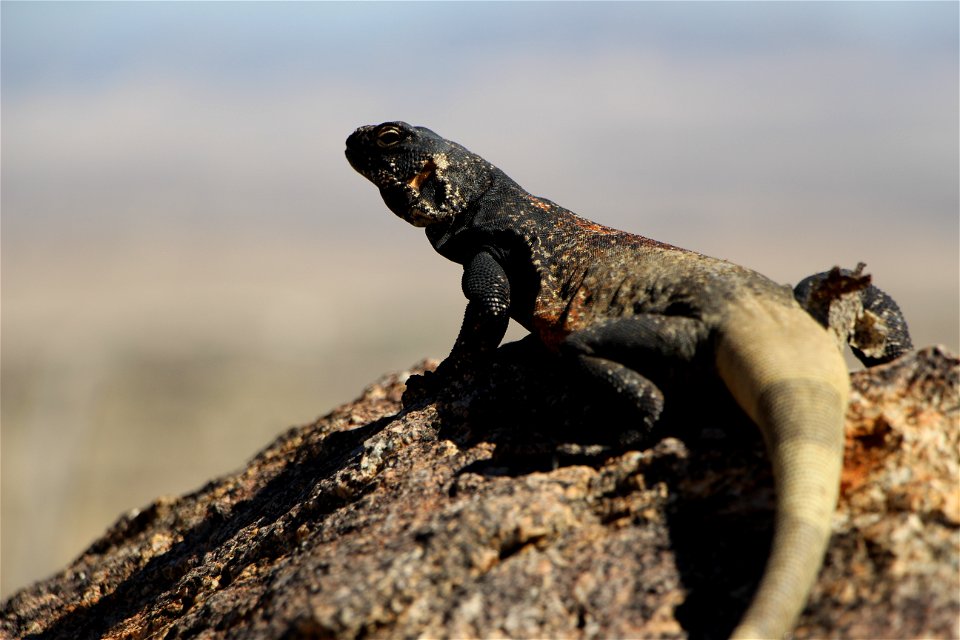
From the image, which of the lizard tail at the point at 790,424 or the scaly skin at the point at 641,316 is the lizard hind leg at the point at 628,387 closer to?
the scaly skin at the point at 641,316

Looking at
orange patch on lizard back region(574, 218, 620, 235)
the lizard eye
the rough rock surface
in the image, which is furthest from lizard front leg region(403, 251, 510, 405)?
the lizard eye

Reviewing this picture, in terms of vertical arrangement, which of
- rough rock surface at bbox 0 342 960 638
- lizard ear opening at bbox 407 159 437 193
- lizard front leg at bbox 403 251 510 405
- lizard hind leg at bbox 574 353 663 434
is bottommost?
rough rock surface at bbox 0 342 960 638

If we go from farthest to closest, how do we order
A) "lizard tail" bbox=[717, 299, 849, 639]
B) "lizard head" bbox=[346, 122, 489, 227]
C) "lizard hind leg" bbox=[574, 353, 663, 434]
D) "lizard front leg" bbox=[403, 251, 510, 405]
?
1. "lizard head" bbox=[346, 122, 489, 227]
2. "lizard front leg" bbox=[403, 251, 510, 405]
3. "lizard hind leg" bbox=[574, 353, 663, 434]
4. "lizard tail" bbox=[717, 299, 849, 639]

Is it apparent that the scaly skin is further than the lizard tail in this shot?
Yes

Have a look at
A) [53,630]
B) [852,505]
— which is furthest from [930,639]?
[53,630]

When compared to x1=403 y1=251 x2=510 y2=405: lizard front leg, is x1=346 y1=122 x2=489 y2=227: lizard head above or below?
above

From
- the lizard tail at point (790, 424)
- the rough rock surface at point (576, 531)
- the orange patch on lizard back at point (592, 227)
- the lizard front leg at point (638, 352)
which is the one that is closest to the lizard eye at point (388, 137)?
the orange patch on lizard back at point (592, 227)

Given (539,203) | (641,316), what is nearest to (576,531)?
(641,316)

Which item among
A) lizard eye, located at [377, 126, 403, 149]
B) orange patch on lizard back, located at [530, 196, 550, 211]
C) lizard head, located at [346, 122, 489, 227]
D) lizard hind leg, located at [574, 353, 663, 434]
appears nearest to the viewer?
lizard hind leg, located at [574, 353, 663, 434]

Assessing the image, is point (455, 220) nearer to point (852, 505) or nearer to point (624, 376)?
point (624, 376)

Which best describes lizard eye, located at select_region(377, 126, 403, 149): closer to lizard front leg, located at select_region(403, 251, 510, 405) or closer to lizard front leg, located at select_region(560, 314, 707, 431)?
lizard front leg, located at select_region(403, 251, 510, 405)
